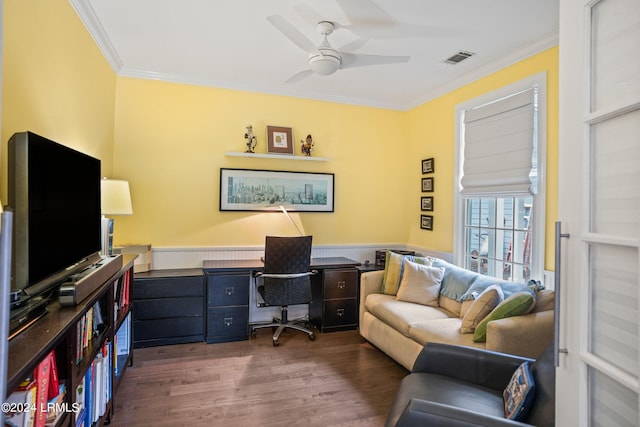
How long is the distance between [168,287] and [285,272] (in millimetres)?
1101

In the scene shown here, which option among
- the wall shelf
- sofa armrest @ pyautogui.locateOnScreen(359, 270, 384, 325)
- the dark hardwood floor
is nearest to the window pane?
sofa armrest @ pyautogui.locateOnScreen(359, 270, 384, 325)

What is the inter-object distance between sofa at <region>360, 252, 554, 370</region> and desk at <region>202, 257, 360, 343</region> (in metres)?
0.28

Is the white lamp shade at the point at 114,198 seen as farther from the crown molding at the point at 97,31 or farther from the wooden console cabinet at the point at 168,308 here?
the crown molding at the point at 97,31

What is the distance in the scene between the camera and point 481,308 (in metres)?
2.52

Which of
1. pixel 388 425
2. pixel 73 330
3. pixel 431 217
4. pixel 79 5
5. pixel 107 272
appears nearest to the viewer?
pixel 73 330

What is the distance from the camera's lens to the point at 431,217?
4156 mm

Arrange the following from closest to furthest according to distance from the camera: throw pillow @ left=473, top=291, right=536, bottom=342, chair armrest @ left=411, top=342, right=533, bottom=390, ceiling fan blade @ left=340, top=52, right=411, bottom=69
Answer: chair armrest @ left=411, top=342, right=533, bottom=390
throw pillow @ left=473, top=291, right=536, bottom=342
ceiling fan blade @ left=340, top=52, right=411, bottom=69

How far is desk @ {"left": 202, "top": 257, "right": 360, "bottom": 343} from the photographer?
3457mm

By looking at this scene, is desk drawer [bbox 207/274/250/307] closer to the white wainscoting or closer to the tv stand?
the white wainscoting

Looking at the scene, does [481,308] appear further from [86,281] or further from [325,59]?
[86,281]

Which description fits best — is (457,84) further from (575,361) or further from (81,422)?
(81,422)

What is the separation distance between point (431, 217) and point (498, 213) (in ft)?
2.88

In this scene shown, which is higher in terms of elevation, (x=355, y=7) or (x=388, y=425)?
(x=355, y=7)

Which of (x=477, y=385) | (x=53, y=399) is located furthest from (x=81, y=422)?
(x=477, y=385)
